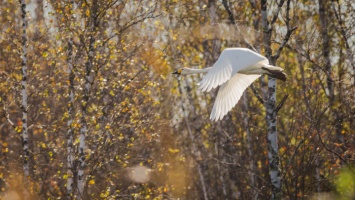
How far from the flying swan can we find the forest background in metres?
0.49

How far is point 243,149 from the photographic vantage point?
1571 cm

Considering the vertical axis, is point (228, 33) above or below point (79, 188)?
above

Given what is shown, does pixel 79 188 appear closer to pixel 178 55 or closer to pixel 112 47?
pixel 112 47

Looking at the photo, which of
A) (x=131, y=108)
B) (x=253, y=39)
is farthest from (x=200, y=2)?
(x=131, y=108)

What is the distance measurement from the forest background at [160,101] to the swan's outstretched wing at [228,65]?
0.93 meters

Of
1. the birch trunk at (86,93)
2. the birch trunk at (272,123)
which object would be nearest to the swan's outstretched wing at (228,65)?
the birch trunk at (272,123)

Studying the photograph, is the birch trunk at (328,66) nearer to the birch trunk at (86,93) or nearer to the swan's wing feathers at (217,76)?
the birch trunk at (86,93)

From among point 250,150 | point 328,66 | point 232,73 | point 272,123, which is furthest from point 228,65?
point 250,150

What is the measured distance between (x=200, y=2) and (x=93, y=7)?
5957mm

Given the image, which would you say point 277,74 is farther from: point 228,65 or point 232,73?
point 232,73

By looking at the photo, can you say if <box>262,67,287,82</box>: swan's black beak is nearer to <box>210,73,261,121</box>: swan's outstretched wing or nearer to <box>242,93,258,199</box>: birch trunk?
<box>210,73,261,121</box>: swan's outstretched wing

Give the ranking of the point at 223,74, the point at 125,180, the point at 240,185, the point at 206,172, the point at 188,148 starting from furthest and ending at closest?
the point at 188,148
the point at 206,172
the point at 125,180
the point at 240,185
the point at 223,74

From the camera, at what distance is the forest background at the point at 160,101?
1059 cm

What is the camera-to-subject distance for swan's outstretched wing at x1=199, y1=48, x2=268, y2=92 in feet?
25.2
